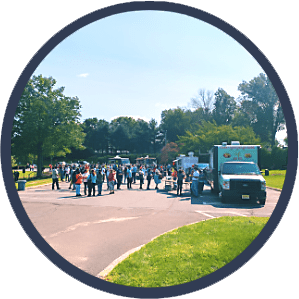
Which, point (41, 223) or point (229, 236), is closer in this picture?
point (229, 236)

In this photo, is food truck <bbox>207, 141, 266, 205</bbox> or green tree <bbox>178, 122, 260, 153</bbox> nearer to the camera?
green tree <bbox>178, 122, 260, 153</bbox>

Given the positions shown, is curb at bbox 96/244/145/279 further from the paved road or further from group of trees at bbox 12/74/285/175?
group of trees at bbox 12/74/285/175

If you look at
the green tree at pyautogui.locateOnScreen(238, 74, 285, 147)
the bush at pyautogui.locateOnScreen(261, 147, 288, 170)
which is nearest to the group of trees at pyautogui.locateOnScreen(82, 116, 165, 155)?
the green tree at pyautogui.locateOnScreen(238, 74, 285, 147)

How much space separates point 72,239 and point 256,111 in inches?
243

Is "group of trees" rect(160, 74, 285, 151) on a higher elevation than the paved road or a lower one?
higher

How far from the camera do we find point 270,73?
5.41 meters

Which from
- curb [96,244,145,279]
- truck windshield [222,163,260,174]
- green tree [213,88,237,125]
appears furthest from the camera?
truck windshield [222,163,260,174]

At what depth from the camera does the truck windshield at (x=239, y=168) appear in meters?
10.4

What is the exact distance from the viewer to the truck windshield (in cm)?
1037

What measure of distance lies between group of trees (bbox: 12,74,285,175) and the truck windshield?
106 cm

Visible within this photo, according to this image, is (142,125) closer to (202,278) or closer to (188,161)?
(202,278)

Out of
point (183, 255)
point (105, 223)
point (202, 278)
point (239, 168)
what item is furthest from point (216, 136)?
point (202, 278)
